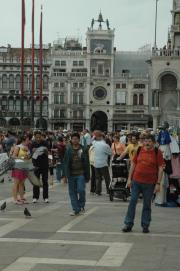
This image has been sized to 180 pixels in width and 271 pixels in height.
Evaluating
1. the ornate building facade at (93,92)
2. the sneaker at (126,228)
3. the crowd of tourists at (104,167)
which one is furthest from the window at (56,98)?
the sneaker at (126,228)

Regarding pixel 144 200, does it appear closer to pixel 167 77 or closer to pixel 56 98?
pixel 167 77

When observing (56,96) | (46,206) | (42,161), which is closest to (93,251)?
(46,206)

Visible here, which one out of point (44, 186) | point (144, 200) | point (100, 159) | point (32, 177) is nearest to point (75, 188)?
point (32, 177)

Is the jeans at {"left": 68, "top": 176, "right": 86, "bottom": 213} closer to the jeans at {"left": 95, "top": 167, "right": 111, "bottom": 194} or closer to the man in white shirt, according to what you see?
Result: the man in white shirt

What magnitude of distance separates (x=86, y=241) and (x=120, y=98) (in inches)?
3800

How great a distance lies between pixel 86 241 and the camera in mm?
10219

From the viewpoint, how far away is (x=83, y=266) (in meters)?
8.39

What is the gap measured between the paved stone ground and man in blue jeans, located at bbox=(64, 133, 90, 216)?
44 cm

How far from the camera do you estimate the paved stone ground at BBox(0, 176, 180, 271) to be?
8.52 metres

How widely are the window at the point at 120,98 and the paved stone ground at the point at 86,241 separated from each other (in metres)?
91.8

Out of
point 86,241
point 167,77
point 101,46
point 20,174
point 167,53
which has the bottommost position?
point 86,241

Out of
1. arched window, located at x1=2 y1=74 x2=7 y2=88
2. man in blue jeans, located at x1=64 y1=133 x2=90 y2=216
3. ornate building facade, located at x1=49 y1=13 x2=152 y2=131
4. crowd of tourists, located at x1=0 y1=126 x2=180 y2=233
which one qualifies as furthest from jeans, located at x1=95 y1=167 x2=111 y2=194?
arched window, located at x1=2 y1=74 x2=7 y2=88

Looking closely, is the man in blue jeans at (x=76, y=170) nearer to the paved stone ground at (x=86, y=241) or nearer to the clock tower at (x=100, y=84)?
the paved stone ground at (x=86, y=241)

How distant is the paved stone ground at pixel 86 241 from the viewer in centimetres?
852
